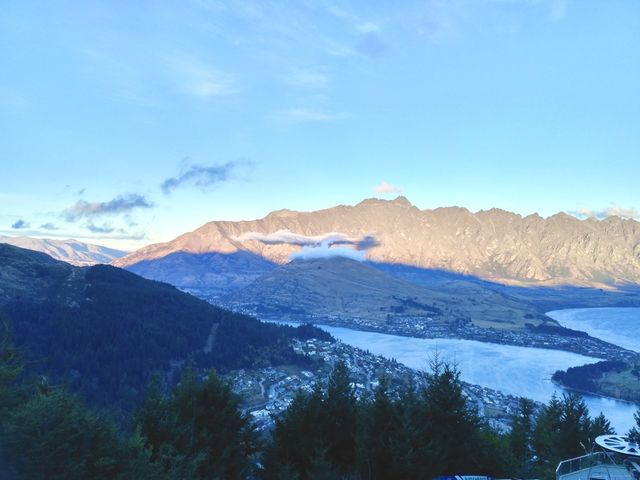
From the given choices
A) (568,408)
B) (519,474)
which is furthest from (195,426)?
(568,408)

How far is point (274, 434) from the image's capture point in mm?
23891

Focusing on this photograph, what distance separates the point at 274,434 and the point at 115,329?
9116cm

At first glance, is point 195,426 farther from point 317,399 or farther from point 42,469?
point 42,469

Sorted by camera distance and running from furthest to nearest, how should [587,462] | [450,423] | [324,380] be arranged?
1. [324,380]
2. [450,423]
3. [587,462]

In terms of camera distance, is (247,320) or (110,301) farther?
(247,320)

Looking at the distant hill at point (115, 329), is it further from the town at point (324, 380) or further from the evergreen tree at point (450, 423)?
the evergreen tree at point (450, 423)

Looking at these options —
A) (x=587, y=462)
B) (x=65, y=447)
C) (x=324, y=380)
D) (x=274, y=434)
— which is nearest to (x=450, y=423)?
(x=587, y=462)

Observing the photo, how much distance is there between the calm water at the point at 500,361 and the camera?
319ft

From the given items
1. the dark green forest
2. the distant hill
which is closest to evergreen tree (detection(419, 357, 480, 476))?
the dark green forest

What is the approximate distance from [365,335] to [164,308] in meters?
86.5

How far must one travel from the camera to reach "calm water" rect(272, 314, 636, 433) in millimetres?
97188

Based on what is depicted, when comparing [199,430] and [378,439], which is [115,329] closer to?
[199,430]

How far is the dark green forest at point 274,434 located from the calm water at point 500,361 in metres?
67.9

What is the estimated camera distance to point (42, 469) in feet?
46.3
